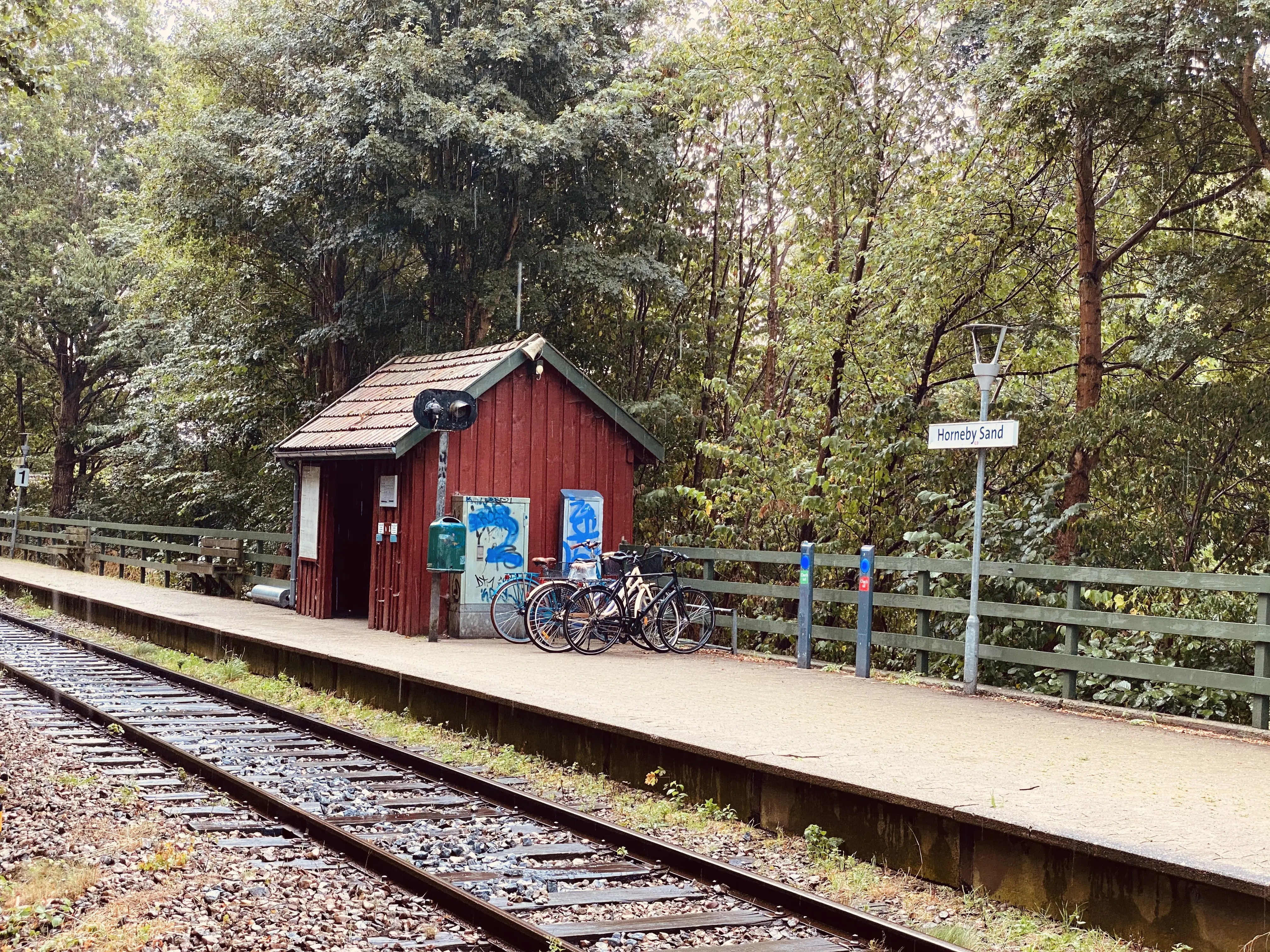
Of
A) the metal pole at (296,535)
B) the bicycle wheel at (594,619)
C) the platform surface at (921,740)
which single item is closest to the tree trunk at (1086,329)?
the platform surface at (921,740)

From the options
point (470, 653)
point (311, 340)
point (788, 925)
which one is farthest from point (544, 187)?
point (788, 925)

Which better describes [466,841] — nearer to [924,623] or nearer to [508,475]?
[924,623]

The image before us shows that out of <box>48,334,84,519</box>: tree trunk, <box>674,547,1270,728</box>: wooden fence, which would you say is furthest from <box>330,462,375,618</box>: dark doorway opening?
<box>48,334,84,519</box>: tree trunk

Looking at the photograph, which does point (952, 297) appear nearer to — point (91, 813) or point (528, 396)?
point (528, 396)

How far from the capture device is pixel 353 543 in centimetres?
1745

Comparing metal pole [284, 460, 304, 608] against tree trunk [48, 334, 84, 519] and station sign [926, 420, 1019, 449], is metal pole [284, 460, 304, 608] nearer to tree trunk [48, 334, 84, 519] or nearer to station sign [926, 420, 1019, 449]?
station sign [926, 420, 1019, 449]

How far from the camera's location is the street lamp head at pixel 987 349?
10.6m

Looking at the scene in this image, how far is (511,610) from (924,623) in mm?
5072

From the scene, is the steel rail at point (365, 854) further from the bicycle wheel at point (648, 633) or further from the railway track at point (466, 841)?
the bicycle wheel at point (648, 633)

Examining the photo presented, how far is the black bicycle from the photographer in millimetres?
13391

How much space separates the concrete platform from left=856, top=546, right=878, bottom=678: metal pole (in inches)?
7.7

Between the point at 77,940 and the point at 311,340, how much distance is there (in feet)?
59.3

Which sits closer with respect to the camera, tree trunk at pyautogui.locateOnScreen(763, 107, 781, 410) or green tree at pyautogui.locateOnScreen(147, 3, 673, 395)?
green tree at pyautogui.locateOnScreen(147, 3, 673, 395)

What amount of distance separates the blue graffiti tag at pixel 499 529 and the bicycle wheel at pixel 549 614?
104cm
